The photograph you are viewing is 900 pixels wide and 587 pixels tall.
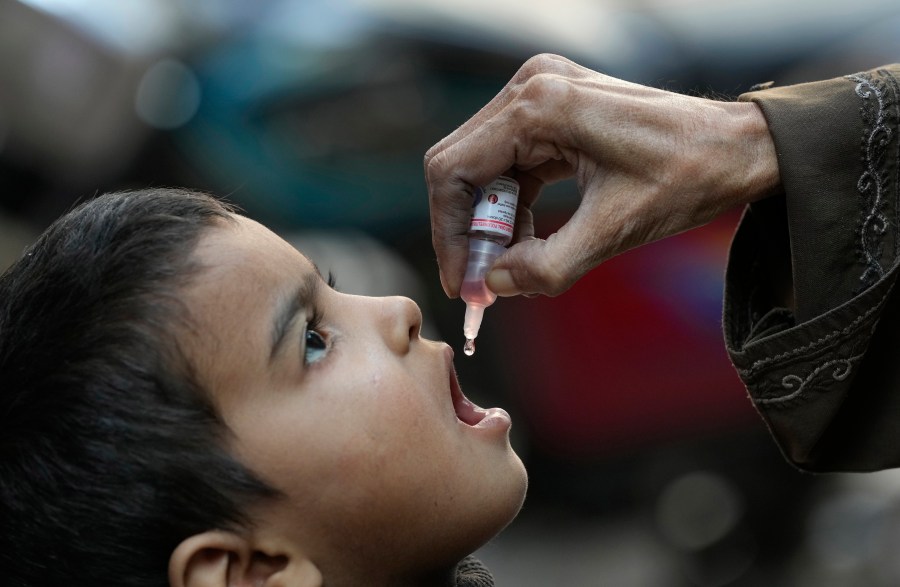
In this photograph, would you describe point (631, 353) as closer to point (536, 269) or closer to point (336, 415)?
point (536, 269)

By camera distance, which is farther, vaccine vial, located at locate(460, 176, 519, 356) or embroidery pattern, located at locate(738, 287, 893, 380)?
vaccine vial, located at locate(460, 176, 519, 356)

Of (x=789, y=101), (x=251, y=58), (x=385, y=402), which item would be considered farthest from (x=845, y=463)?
(x=251, y=58)

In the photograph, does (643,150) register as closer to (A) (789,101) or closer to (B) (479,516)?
(A) (789,101)

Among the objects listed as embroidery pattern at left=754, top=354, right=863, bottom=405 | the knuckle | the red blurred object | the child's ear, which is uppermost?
the knuckle

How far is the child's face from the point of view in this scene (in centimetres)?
113

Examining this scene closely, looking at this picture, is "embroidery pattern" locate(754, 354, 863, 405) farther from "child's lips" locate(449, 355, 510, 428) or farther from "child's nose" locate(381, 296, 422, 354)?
"child's nose" locate(381, 296, 422, 354)

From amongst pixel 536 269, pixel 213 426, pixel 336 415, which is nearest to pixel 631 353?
pixel 536 269

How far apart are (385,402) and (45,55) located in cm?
250

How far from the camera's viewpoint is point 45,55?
3.14m

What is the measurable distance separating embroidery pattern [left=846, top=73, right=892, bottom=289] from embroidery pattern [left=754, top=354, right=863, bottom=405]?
100mm

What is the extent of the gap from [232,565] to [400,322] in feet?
1.24

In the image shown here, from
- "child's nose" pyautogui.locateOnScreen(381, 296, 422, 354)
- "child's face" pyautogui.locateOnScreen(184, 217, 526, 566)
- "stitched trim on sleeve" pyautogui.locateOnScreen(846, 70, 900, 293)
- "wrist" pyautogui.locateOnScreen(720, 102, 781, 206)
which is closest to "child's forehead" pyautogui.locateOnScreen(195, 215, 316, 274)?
"child's face" pyautogui.locateOnScreen(184, 217, 526, 566)

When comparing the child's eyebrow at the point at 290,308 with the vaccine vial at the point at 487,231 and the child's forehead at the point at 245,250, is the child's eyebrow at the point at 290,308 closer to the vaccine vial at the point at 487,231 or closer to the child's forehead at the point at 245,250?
the child's forehead at the point at 245,250

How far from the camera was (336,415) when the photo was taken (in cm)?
118
